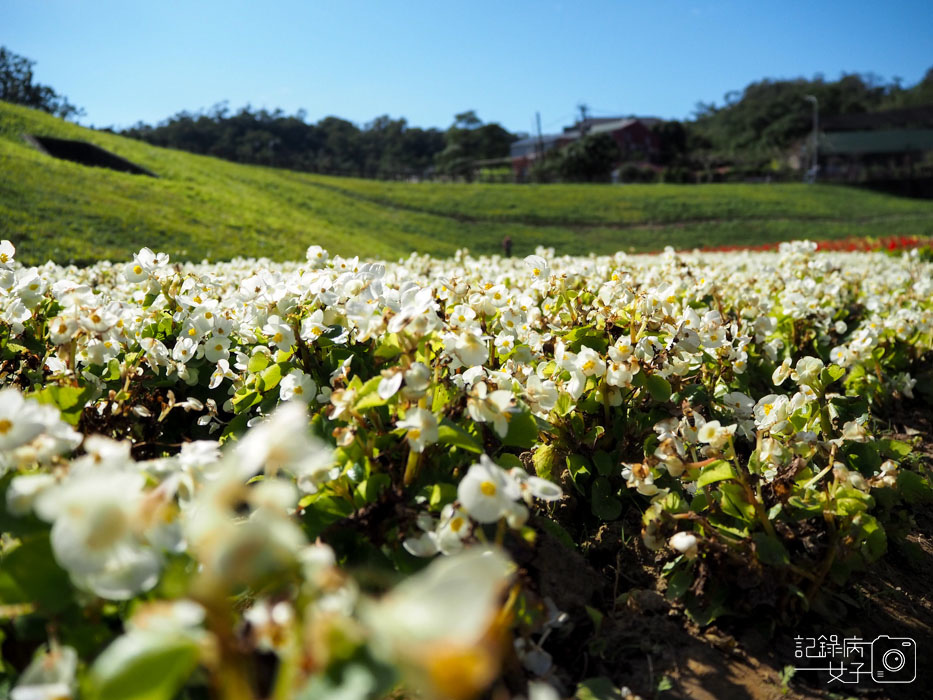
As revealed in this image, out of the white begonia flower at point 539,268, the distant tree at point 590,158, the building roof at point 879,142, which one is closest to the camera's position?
the white begonia flower at point 539,268

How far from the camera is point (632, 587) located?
1.95 meters

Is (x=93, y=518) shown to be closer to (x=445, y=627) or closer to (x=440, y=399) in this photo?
(x=445, y=627)

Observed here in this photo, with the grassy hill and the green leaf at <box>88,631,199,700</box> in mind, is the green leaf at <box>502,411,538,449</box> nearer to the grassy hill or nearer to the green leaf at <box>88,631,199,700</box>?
the green leaf at <box>88,631,199,700</box>

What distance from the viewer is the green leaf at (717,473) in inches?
64.6

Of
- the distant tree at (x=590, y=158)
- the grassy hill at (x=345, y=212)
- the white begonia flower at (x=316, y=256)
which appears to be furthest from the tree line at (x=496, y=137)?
the white begonia flower at (x=316, y=256)

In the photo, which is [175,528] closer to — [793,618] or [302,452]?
[302,452]

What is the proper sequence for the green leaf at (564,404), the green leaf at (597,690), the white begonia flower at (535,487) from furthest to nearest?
the green leaf at (564,404), the green leaf at (597,690), the white begonia flower at (535,487)

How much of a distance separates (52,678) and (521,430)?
1066 millimetres

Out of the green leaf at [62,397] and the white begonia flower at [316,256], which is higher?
the white begonia flower at [316,256]

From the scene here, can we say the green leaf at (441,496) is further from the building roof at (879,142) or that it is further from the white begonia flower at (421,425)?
the building roof at (879,142)

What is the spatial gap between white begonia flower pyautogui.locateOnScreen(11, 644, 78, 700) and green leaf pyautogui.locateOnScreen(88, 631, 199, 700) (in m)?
0.22

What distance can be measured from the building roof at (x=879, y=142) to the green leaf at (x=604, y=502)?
180 feet

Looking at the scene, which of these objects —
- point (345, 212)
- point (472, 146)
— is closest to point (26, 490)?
point (345, 212)

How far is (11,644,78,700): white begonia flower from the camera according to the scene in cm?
88
